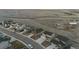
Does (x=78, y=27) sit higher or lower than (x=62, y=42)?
higher

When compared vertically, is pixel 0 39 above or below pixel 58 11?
below

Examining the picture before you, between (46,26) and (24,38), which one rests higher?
(46,26)
